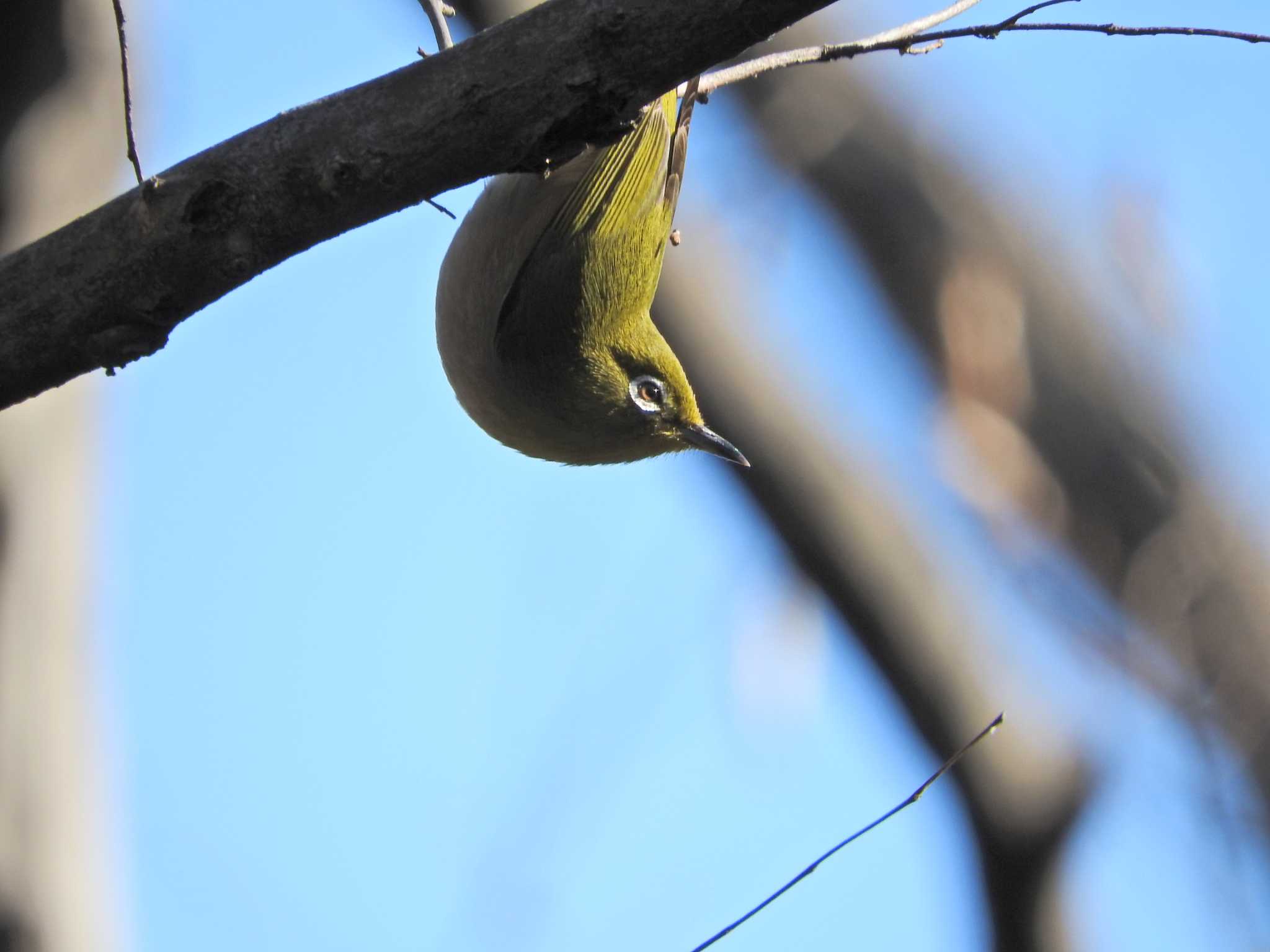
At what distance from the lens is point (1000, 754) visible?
13.7 feet

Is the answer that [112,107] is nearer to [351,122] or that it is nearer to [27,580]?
[27,580]

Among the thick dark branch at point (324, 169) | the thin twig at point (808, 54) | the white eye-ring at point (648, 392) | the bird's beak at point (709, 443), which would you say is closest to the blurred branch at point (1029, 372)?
the bird's beak at point (709, 443)

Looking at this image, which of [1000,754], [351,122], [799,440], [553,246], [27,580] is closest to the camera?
[351,122]

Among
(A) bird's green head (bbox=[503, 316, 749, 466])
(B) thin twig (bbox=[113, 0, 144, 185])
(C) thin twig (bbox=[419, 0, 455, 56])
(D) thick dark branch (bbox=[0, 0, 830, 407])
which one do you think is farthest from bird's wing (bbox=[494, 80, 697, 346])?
(D) thick dark branch (bbox=[0, 0, 830, 407])

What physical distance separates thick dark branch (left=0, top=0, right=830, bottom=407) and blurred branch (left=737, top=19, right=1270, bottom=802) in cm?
330

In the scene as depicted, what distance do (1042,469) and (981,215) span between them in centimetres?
111

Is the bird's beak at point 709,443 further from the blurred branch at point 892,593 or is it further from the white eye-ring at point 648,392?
the blurred branch at point 892,593

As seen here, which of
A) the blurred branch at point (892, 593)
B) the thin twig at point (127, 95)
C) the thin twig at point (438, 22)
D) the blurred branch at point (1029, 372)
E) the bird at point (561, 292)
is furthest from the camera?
the blurred branch at point (1029, 372)

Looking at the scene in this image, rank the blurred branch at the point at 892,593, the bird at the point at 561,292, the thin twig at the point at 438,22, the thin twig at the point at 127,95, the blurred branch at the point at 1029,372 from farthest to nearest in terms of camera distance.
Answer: the blurred branch at the point at 1029,372, the blurred branch at the point at 892,593, the bird at the point at 561,292, the thin twig at the point at 438,22, the thin twig at the point at 127,95

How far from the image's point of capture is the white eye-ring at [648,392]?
141 inches

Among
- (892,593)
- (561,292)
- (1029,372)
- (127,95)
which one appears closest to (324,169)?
(127,95)

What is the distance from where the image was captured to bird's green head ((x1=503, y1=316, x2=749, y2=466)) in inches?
136

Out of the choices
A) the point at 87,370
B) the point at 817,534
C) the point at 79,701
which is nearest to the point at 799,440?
the point at 817,534

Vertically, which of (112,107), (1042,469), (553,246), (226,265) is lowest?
(1042,469)
